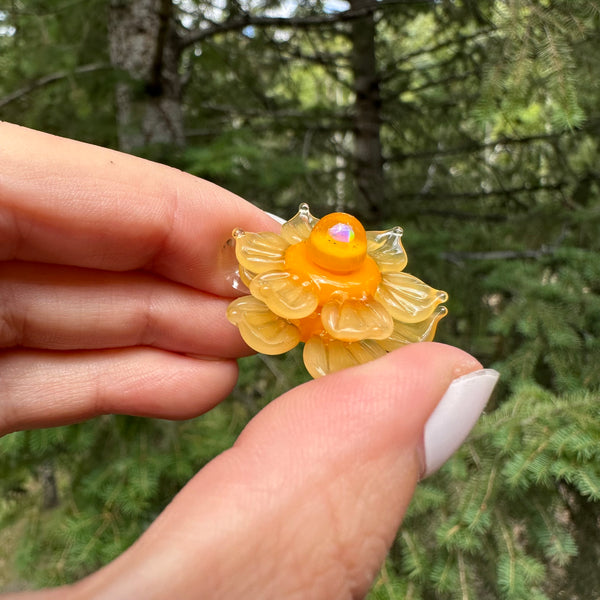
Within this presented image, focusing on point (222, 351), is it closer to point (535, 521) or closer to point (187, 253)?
point (187, 253)

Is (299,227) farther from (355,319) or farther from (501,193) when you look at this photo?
(501,193)

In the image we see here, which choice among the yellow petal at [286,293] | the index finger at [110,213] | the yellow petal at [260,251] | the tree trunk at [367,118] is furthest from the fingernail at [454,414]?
the tree trunk at [367,118]

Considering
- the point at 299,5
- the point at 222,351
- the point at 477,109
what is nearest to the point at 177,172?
the point at 222,351

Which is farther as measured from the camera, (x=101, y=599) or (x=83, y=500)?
(x=83, y=500)

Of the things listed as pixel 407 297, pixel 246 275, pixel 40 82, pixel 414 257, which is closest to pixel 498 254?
pixel 414 257

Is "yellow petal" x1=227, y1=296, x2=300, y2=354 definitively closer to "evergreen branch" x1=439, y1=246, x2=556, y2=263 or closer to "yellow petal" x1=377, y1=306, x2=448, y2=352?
"yellow petal" x1=377, y1=306, x2=448, y2=352
